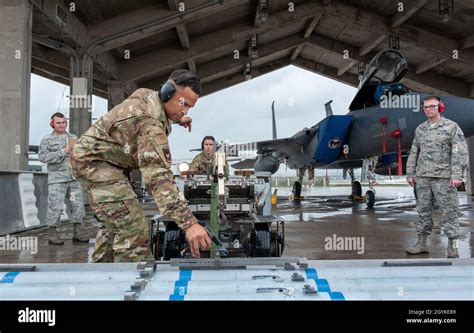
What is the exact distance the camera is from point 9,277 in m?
1.59

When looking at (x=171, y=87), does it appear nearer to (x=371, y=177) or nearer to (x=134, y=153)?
(x=134, y=153)

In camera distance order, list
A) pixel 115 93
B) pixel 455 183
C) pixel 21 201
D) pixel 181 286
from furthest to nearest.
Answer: pixel 115 93 < pixel 21 201 < pixel 455 183 < pixel 181 286

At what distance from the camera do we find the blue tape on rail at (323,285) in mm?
1361

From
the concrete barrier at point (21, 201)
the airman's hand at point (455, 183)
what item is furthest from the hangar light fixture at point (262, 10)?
the airman's hand at point (455, 183)

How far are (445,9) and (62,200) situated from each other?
38.7 feet

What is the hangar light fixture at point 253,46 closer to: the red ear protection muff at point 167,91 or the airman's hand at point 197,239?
the red ear protection muff at point 167,91

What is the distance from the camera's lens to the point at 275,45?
1911 centimetres

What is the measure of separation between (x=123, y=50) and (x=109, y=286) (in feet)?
47.5

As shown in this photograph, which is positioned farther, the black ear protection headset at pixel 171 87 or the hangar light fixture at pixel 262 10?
the hangar light fixture at pixel 262 10

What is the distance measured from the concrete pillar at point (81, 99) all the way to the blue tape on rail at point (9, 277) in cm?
1071

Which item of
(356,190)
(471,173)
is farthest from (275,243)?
(471,173)

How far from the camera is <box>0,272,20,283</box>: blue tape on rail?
61.1 inches
